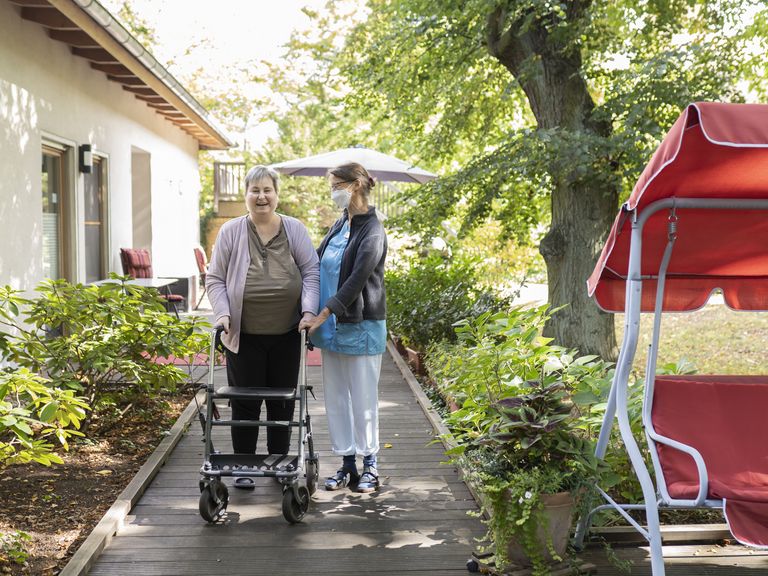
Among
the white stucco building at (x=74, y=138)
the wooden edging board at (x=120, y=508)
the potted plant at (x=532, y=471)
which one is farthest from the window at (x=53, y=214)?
the potted plant at (x=532, y=471)

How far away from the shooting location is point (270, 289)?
4.86 metres

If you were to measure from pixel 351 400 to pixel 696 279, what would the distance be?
2.08m

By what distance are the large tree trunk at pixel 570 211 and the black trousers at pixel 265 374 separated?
6.32 metres

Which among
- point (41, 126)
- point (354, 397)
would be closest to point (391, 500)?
point (354, 397)

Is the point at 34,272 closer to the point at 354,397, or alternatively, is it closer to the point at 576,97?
the point at 354,397

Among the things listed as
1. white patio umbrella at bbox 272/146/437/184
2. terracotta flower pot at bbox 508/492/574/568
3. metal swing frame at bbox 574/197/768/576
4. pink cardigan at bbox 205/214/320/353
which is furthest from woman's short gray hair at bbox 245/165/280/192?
white patio umbrella at bbox 272/146/437/184

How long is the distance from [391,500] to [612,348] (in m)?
6.48

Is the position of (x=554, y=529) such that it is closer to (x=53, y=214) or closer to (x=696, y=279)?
(x=696, y=279)

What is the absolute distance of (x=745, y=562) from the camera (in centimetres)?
413

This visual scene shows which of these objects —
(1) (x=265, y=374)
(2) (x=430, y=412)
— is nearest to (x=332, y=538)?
(1) (x=265, y=374)

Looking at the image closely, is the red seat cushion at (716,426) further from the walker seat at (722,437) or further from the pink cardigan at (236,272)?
the pink cardigan at (236,272)

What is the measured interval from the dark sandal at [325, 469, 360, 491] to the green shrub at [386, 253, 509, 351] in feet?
14.2

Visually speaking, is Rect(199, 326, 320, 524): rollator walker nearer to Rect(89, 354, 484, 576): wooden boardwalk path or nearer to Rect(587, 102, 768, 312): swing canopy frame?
Rect(89, 354, 484, 576): wooden boardwalk path

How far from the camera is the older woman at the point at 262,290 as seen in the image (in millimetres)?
4859
